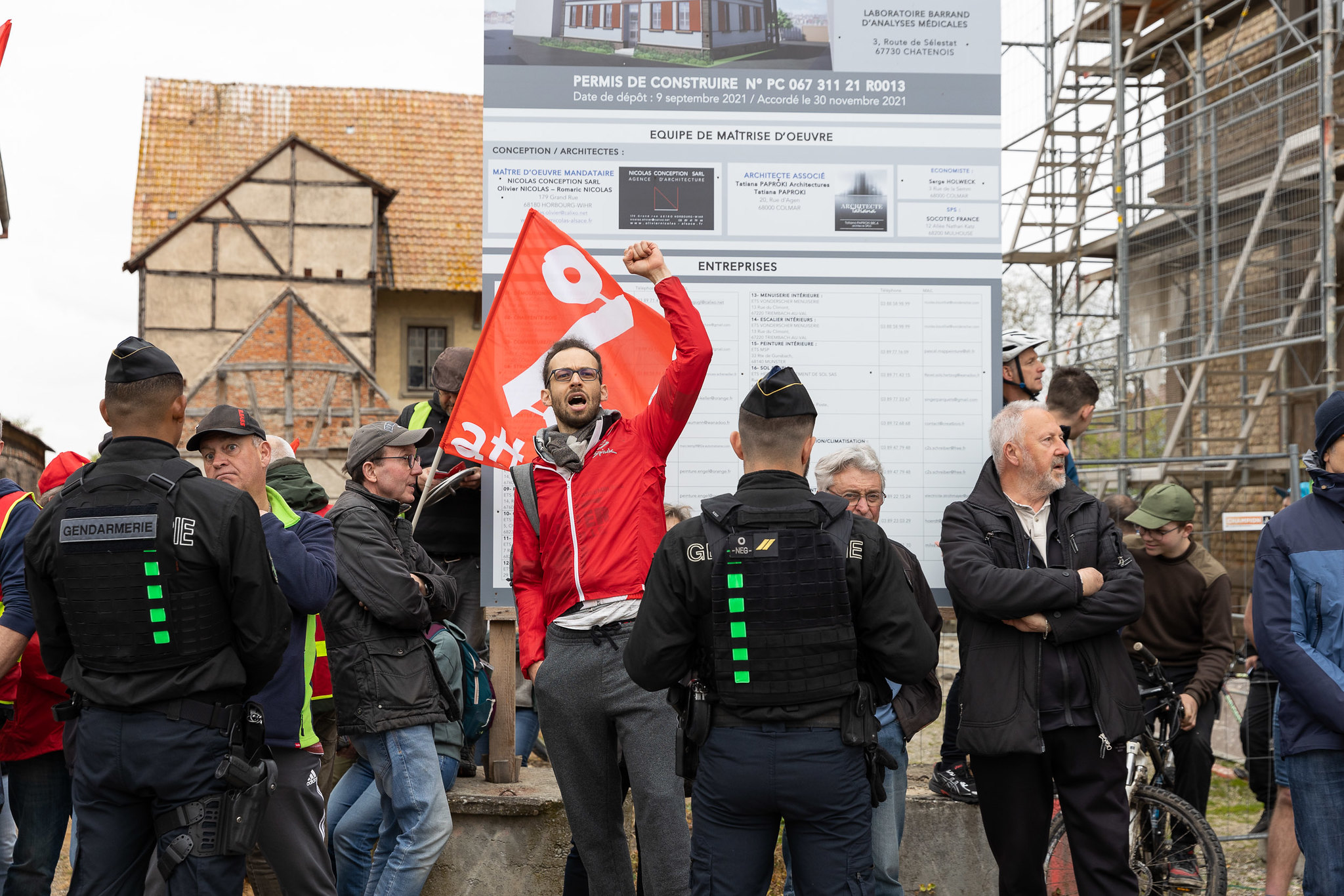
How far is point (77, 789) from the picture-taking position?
3.27 meters

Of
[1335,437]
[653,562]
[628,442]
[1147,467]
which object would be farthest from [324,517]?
[1147,467]

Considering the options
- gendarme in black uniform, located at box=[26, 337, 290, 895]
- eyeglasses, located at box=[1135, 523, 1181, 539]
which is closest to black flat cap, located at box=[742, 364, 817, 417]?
gendarme in black uniform, located at box=[26, 337, 290, 895]

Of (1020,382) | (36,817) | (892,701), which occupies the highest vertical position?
(1020,382)

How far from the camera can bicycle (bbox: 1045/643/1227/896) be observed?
5.03m

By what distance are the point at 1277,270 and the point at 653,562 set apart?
12.3 metres

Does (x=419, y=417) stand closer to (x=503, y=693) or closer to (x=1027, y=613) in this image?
(x=503, y=693)

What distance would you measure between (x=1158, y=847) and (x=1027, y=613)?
75.3 inches

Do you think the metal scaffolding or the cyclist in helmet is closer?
the cyclist in helmet

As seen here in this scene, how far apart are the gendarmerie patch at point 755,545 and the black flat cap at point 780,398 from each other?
0.36m

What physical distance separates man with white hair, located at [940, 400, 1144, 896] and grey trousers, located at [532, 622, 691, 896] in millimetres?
1062

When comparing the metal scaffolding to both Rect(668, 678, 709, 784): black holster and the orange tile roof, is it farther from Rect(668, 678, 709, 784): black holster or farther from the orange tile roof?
the orange tile roof

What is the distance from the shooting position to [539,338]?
16.1 ft

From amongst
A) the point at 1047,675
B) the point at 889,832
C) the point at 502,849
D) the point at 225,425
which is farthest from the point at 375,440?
the point at 1047,675

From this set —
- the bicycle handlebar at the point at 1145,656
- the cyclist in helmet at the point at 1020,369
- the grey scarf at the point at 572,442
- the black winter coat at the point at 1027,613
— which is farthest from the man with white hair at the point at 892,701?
the bicycle handlebar at the point at 1145,656
